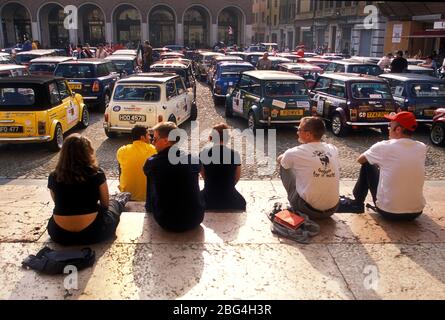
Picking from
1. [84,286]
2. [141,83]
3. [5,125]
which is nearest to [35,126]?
[5,125]

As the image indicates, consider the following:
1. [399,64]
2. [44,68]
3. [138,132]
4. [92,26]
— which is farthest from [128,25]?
[138,132]

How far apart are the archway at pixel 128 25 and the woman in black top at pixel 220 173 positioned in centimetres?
4670

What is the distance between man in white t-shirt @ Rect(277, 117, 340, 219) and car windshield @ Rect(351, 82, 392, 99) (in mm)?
6701

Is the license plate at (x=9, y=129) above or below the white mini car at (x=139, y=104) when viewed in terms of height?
below

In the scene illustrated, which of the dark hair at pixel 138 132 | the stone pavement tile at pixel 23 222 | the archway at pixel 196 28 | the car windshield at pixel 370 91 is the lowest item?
the stone pavement tile at pixel 23 222

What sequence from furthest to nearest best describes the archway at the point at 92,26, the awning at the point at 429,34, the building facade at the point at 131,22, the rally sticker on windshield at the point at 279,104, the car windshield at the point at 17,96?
the archway at the point at 92,26
the building facade at the point at 131,22
the awning at the point at 429,34
the rally sticker on windshield at the point at 279,104
the car windshield at the point at 17,96

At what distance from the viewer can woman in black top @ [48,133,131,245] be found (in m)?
3.92

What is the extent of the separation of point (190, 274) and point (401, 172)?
2.48 metres

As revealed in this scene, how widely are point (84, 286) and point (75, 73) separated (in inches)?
436

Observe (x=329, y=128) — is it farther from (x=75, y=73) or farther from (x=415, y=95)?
(x=75, y=73)

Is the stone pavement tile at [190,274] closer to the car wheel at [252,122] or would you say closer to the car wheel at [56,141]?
the car wheel at [56,141]

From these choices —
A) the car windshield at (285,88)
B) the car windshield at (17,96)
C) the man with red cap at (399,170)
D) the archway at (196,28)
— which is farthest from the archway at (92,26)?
the man with red cap at (399,170)

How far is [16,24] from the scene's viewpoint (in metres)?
48.1

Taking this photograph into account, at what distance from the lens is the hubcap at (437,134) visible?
32.9ft
